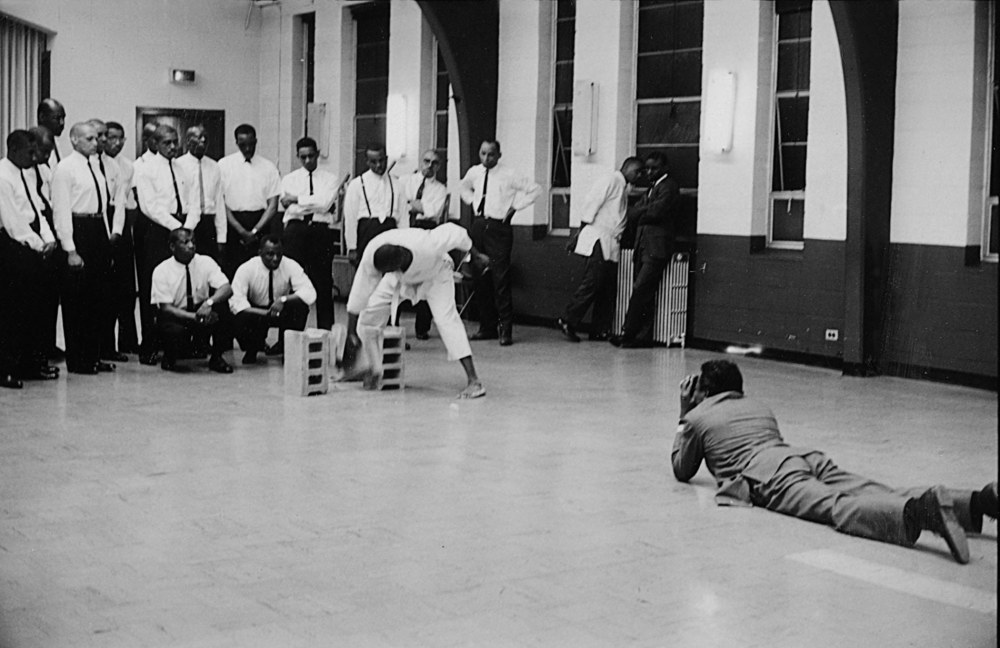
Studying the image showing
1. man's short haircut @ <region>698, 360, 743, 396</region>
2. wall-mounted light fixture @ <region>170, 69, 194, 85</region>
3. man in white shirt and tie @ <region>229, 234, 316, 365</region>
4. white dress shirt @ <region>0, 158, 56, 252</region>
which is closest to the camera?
man's short haircut @ <region>698, 360, 743, 396</region>

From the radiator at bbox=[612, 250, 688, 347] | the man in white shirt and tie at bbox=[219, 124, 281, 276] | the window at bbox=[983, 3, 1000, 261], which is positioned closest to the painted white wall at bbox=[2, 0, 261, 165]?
the man in white shirt and tie at bbox=[219, 124, 281, 276]

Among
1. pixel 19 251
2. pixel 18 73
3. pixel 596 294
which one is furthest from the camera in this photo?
pixel 18 73

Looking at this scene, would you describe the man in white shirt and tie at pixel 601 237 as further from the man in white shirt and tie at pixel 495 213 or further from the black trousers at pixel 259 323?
the black trousers at pixel 259 323

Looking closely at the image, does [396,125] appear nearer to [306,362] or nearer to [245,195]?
[245,195]

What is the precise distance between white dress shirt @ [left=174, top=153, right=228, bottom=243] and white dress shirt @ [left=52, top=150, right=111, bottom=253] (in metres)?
0.89

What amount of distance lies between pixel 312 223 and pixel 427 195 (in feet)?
4.41

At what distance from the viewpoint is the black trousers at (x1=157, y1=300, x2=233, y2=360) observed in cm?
1063

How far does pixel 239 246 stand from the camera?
12.4 metres

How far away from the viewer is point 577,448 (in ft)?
26.0

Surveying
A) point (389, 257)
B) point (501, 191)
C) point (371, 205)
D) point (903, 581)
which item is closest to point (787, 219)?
point (501, 191)

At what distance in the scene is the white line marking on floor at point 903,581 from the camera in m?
5.01

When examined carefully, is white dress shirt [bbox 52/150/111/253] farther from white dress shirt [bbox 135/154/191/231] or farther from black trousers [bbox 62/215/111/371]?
white dress shirt [bbox 135/154/191/231]

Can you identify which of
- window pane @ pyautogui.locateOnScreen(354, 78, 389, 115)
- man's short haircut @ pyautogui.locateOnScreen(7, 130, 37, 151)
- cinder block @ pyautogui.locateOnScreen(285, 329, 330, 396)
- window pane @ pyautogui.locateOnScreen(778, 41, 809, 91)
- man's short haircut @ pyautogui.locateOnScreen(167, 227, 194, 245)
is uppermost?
window pane @ pyautogui.locateOnScreen(354, 78, 389, 115)

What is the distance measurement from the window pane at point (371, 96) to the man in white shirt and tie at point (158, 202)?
6778 millimetres
